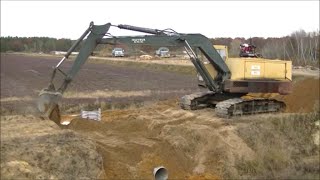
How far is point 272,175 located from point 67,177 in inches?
225

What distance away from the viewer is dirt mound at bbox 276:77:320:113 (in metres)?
19.2

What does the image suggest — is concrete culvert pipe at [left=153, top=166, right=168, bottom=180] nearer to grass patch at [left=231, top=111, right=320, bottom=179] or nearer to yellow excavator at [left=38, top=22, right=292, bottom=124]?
grass patch at [left=231, top=111, right=320, bottom=179]

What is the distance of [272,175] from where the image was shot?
41.8 feet

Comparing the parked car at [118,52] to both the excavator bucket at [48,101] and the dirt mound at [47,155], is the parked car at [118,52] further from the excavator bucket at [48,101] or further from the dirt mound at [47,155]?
the dirt mound at [47,155]

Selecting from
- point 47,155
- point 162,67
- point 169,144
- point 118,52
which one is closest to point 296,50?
point 162,67

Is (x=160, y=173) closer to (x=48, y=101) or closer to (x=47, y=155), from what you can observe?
(x=47, y=155)

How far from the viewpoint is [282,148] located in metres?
14.2

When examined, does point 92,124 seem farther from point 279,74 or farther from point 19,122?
point 279,74

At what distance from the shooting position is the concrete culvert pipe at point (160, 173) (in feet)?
37.5

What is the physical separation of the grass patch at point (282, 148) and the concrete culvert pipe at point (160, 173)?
230cm

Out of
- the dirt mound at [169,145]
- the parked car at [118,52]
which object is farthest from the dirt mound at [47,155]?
the parked car at [118,52]

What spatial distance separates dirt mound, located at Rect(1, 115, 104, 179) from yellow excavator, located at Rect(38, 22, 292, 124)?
127 inches

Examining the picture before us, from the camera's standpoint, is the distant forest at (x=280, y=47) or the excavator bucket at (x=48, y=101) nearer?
the excavator bucket at (x=48, y=101)

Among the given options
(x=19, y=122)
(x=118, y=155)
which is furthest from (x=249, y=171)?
(x=19, y=122)
